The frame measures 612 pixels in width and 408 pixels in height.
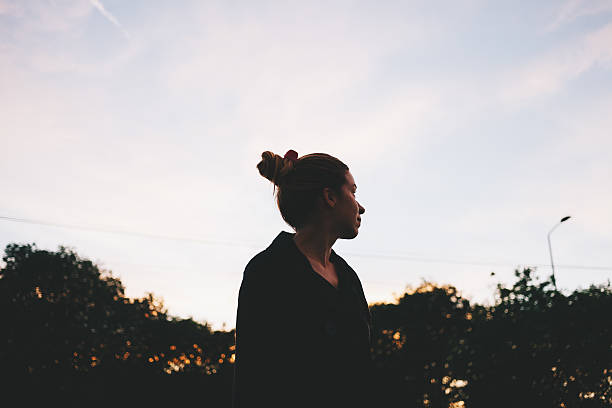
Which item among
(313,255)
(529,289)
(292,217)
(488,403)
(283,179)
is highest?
(529,289)

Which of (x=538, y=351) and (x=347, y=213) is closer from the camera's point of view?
(x=347, y=213)

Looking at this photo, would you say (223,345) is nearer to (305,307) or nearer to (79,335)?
(79,335)

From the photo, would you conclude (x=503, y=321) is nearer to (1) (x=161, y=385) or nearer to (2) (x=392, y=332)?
(2) (x=392, y=332)

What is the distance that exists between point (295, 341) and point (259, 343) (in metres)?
0.16

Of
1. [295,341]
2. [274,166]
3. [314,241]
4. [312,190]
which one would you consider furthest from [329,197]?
[295,341]

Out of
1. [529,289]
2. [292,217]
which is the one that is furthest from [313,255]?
[529,289]

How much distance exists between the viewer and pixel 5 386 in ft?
89.8

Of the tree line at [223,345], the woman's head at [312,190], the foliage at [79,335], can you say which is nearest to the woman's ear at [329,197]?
the woman's head at [312,190]

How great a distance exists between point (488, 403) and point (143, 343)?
2521 cm

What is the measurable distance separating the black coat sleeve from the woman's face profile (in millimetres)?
599

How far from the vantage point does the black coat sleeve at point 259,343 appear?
195 centimetres

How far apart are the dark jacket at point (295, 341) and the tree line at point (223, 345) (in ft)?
57.4

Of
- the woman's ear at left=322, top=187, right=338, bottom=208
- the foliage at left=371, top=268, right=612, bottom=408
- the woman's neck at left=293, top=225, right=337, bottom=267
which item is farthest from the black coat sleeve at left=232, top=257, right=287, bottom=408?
the foliage at left=371, top=268, right=612, bottom=408

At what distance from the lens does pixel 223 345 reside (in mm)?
39438
